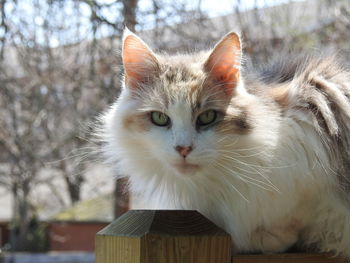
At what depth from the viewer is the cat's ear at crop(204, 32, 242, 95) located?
2021mm

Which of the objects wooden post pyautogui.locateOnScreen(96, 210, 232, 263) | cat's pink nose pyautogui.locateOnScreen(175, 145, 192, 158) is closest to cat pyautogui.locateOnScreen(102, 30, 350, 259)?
cat's pink nose pyautogui.locateOnScreen(175, 145, 192, 158)

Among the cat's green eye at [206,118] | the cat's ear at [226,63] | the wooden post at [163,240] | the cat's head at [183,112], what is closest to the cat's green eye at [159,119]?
the cat's head at [183,112]

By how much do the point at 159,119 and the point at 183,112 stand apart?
0.12 meters

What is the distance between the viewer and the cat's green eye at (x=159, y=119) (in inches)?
77.6

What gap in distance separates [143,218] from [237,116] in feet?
2.29

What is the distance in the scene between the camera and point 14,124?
5363 millimetres

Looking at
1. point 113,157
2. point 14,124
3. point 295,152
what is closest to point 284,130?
point 295,152

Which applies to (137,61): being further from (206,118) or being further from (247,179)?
(247,179)

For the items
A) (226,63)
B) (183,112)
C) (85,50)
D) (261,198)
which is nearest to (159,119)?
(183,112)

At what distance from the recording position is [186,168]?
1838 mm

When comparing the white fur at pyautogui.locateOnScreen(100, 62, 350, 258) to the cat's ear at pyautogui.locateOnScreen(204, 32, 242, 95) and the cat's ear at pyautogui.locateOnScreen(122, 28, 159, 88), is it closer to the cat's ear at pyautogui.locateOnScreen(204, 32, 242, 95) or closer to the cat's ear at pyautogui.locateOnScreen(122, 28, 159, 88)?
the cat's ear at pyautogui.locateOnScreen(204, 32, 242, 95)

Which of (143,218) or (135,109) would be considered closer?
(143,218)

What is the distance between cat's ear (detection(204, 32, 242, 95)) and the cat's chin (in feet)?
1.19

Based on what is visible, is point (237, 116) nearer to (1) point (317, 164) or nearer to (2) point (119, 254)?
(1) point (317, 164)
